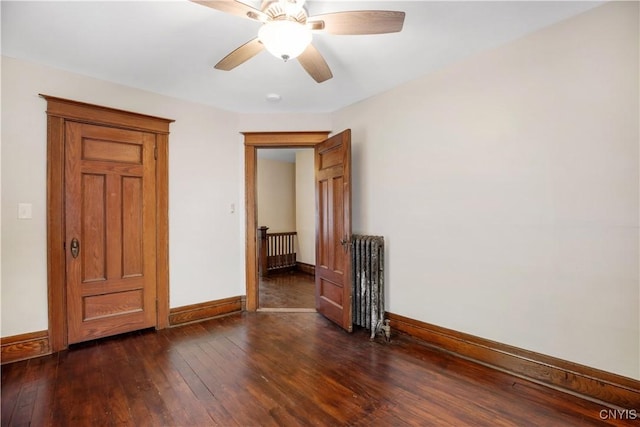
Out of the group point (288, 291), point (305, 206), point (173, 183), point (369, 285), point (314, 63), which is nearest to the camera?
point (314, 63)

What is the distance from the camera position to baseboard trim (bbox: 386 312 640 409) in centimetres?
185

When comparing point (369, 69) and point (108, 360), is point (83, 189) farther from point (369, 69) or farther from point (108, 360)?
point (369, 69)

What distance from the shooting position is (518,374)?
2213mm

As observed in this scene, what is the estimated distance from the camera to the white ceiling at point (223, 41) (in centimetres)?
190

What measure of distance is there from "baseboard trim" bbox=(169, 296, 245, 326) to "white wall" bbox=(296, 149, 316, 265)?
2.57m

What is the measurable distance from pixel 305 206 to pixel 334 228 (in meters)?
3.17

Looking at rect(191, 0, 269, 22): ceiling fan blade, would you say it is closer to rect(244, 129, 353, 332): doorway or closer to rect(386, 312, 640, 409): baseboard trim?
rect(244, 129, 353, 332): doorway

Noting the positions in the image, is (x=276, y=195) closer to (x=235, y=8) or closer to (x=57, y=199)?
(x=57, y=199)

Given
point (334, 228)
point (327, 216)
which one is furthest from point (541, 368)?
point (327, 216)

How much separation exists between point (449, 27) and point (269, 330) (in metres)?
3.08

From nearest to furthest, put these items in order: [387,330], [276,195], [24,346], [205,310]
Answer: [24,346], [387,330], [205,310], [276,195]

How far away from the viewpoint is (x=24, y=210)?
2.50m

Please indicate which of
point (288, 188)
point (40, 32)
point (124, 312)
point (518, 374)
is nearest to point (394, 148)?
point (518, 374)

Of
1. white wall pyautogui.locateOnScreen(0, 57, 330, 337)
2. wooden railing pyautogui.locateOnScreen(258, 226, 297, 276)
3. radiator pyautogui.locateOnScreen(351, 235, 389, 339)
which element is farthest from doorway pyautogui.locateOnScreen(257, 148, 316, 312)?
radiator pyautogui.locateOnScreen(351, 235, 389, 339)
